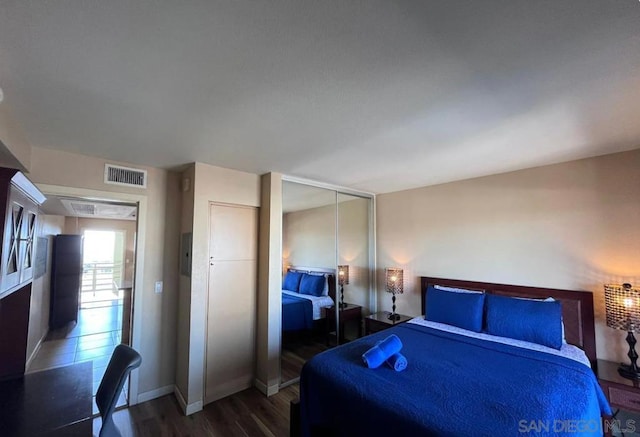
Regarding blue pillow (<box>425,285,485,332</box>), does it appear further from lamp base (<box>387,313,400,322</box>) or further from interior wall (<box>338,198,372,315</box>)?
interior wall (<box>338,198,372,315</box>)

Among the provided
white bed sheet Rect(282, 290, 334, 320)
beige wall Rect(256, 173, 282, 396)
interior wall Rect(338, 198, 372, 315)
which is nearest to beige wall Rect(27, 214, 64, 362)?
beige wall Rect(256, 173, 282, 396)

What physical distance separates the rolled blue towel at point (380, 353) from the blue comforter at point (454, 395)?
0.16ft

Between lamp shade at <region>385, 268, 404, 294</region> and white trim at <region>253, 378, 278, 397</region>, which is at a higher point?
lamp shade at <region>385, 268, 404, 294</region>

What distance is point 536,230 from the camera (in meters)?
2.91

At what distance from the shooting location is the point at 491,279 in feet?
10.5

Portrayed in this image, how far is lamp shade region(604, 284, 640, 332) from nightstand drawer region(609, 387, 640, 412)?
468 millimetres

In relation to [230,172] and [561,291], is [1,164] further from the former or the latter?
[561,291]

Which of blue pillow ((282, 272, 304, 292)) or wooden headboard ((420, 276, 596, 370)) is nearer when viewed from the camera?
wooden headboard ((420, 276, 596, 370))

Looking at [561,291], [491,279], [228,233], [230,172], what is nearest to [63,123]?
[230,172]

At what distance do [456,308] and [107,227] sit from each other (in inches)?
324

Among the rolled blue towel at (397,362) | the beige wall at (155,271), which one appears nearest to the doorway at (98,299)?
the beige wall at (155,271)

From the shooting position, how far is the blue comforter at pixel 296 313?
3.35 meters

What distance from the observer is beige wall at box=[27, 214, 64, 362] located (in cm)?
367

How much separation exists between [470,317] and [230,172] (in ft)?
9.59
